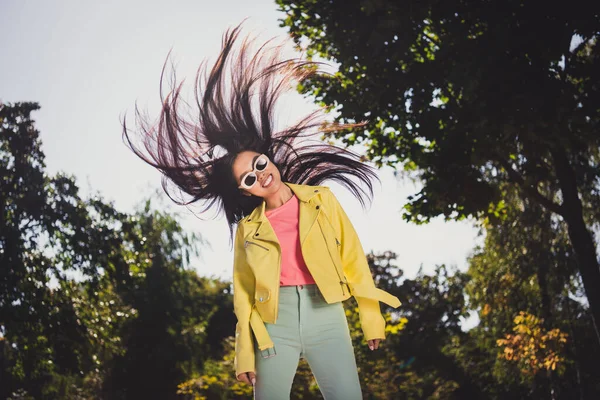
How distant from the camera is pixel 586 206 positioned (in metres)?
15.5

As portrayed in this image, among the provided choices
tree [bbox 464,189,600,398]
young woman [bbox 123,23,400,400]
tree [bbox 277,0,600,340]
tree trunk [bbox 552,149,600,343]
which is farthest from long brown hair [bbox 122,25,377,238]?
tree [bbox 464,189,600,398]

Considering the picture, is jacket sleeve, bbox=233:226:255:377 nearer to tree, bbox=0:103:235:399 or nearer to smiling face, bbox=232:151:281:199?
smiling face, bbox=232:151:281:199

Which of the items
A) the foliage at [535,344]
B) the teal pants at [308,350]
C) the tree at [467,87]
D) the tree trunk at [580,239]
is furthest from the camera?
the foliage at [535,344]

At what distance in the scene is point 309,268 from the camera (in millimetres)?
3254

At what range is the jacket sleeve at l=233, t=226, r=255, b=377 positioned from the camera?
3.15 m

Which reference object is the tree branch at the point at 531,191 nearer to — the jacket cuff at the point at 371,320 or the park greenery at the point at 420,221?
the park greenery at the point at 420,221

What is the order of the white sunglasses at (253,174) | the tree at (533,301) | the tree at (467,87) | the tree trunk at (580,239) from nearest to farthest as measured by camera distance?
the white sunglasses at (253,174)
the tree at (467,87)
the tree trunk at (580,239)
the tree at (533,301)

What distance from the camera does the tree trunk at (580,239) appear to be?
9508mm

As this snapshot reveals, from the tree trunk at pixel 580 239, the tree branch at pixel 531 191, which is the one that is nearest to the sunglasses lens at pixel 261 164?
the tree trunk at pixel 580 239

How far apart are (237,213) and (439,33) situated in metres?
6.40

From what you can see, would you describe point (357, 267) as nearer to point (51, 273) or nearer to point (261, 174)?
point (261, 174)

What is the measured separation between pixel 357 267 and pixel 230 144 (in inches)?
45.3

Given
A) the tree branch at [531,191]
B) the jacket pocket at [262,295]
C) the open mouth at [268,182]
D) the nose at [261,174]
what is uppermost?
the tree branch at [531,191]

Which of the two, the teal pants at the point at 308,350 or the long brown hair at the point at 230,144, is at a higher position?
the long brown hair at the point at 230,144
